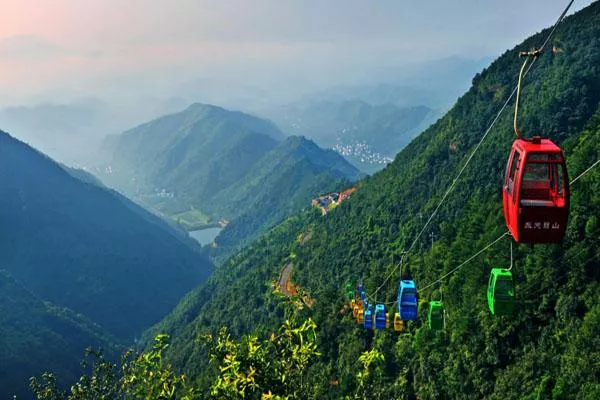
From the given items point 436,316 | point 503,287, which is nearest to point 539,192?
point 503,287

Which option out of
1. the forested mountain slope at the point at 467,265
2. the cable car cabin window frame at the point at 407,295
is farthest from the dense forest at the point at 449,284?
the cable car cabin window frame at the point at 407,295

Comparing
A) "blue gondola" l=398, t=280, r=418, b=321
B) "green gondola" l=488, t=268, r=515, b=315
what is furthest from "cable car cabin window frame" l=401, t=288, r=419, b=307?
"green gondola" l=488, t=268, r=515, b=315

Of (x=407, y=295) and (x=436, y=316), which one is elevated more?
(x=407, y=295)

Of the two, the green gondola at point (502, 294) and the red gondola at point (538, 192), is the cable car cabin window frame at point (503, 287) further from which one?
the red gondola at point (538, 192)

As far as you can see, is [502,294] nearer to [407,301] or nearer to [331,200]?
[407,301]

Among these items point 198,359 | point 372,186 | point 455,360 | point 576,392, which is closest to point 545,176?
point 576,392
